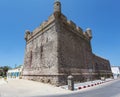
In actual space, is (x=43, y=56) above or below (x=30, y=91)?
above

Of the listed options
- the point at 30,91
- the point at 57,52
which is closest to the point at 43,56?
the point at 57,52

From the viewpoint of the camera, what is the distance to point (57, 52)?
13227 millimetres

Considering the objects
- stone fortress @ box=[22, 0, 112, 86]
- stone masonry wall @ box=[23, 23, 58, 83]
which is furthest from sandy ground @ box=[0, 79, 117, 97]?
stone masonry wall @ box=[23, 23, 58, 83]

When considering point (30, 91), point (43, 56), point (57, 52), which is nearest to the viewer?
point (30, 91)

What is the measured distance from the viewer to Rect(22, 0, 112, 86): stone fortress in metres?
13.3

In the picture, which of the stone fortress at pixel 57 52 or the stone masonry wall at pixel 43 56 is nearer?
the stone fortress at pixel 57 52

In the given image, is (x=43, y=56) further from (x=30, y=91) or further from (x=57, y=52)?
(x=30, y=91)

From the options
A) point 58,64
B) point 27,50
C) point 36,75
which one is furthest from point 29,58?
point 58,64

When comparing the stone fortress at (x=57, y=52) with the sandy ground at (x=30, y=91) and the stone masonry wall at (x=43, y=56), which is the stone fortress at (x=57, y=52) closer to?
the stone masonry wall at (x=43, y=56)

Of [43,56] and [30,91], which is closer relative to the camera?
[30,91]

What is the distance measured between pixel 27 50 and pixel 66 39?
912 cm

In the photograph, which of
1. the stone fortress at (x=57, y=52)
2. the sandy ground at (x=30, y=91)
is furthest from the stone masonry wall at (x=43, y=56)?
the sandy ground at (x=30, y=91)

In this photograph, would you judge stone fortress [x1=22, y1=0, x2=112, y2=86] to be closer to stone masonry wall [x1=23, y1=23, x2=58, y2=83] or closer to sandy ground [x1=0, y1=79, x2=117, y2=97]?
stone masonry wall [x1=23, y1=23, x2=58, y2=83]

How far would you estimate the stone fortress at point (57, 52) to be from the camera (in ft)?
43.5
